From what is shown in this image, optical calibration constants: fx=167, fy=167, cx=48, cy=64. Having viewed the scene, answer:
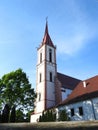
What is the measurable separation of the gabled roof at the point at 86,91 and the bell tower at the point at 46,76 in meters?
10.5

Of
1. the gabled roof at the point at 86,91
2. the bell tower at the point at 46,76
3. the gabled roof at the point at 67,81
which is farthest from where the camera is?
the gabled roof at the point at 67,81

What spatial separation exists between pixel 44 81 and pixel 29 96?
37.3 ft

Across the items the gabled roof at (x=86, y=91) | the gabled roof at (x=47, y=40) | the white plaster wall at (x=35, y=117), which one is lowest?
the white plaster wall at (x=35, y=117)

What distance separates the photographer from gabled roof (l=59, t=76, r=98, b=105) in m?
25.4

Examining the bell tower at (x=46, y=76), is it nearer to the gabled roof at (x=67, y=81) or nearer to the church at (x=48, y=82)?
the church at (x=48, y=82)

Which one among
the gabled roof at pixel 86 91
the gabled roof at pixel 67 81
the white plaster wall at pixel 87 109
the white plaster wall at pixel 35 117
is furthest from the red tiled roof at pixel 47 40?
the white plaster wall at pixel 87 109

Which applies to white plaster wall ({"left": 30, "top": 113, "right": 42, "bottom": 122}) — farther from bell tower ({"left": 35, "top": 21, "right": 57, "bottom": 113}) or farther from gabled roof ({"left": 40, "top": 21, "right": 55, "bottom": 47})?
gabled roof ({"left": 40, "top": 21, "right": 55, "bottom": 47})

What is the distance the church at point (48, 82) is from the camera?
39000 mm

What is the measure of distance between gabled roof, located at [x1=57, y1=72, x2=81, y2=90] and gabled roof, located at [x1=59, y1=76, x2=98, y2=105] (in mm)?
11726

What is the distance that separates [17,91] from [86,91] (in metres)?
11.6

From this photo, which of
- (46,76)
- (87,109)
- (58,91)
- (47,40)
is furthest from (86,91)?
(47,40)

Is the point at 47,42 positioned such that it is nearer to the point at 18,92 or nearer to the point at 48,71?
the point at 48,71

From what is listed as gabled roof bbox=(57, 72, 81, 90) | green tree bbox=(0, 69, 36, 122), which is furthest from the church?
green tree bbox=(0, 69, 36, 122)

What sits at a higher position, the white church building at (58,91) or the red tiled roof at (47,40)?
the red tiled roof at (47,40)
